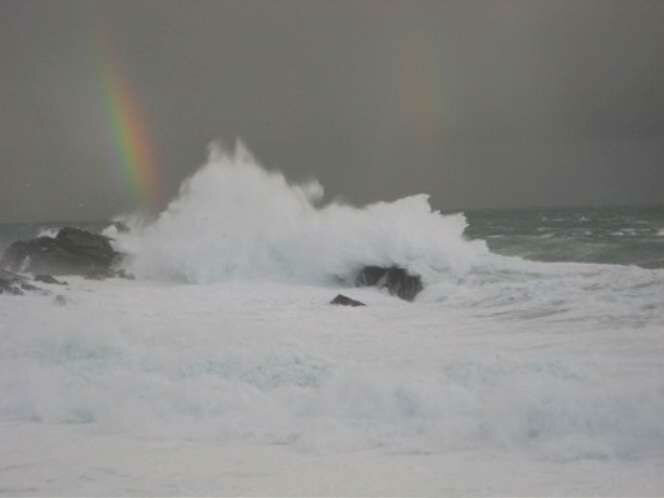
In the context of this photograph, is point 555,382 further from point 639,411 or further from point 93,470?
point 93,470

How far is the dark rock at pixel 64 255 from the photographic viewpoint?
2002 cm

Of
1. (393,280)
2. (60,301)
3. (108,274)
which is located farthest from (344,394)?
(108,274)

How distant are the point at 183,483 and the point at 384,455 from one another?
1.37 meters

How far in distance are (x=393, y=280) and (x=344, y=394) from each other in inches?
376

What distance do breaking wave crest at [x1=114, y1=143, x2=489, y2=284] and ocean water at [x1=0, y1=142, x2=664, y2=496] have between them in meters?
4.15

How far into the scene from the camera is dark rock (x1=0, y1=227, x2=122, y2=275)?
20.0 m

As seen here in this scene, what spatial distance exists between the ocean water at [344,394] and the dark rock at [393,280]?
123cm

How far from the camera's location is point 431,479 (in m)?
4.13

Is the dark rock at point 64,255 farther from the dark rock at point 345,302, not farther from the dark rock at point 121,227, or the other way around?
the dark rock at point 121,227

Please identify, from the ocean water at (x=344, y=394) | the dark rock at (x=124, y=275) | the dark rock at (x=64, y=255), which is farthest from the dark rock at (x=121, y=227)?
the ocean water at (x=344, y=394)

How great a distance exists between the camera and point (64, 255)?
2052cm

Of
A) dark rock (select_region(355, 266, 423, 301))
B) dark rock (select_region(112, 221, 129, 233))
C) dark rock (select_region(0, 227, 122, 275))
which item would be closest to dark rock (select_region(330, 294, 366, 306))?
dark rock (select_region(355, 266, 423, 301))

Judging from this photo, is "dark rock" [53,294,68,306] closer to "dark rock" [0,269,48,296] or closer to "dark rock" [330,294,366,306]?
"dark rock" [0,269,48,296]

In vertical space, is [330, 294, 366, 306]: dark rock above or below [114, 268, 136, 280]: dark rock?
below
